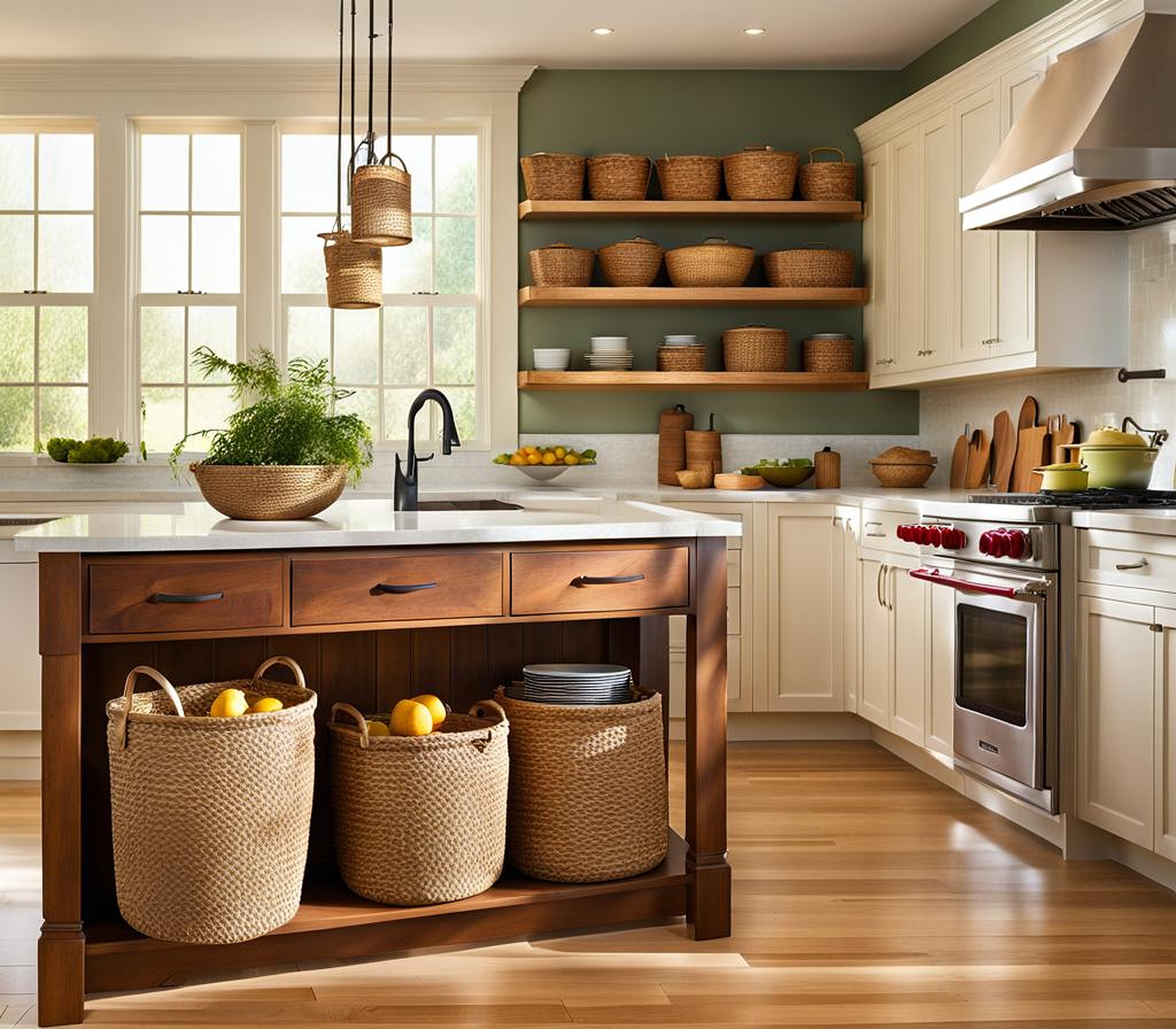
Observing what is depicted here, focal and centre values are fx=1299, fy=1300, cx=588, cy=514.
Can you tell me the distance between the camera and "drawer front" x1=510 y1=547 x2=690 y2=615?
2822mm

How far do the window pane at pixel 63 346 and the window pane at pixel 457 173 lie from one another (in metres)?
1.72

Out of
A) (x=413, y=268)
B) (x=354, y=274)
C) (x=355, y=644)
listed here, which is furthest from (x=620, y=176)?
(x=355, y=644)

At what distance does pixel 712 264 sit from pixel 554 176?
783 mm

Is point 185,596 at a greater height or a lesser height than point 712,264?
lesser

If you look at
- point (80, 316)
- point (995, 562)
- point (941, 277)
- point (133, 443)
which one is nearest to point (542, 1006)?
point (995, 562)

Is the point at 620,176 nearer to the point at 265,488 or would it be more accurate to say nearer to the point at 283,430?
the point at 283,430

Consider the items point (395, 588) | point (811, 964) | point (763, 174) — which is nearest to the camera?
point (395, 588)

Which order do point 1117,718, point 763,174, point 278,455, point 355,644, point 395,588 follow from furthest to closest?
point 763,174 < point 1117,718 < point 355,644 < point 278,455 < point 395,588

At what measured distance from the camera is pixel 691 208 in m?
5.61

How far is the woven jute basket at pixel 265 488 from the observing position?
2.90 m

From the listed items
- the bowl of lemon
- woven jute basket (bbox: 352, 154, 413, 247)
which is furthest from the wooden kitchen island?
the bowl of lemon

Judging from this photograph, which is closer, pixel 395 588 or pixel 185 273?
pixel 395 588

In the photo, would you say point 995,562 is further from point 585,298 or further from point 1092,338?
point 585,298

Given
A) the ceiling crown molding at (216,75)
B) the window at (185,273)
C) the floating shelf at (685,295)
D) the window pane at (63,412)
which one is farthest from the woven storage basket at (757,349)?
the window pane at (63,412)
